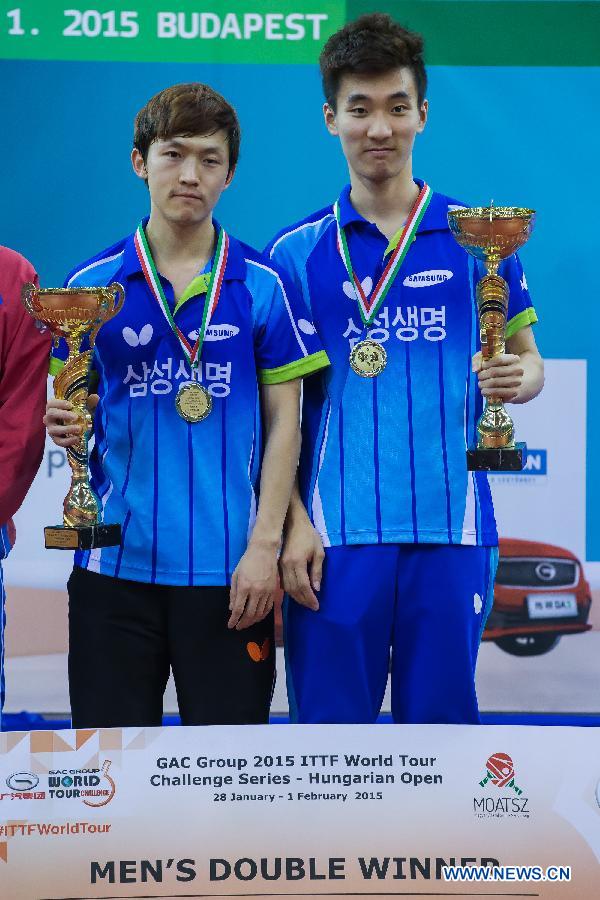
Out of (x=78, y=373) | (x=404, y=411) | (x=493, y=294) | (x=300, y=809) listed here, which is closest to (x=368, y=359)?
(x=404, y=411)

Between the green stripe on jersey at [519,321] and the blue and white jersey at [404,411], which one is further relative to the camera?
the green stripe on jersey at [519,321]

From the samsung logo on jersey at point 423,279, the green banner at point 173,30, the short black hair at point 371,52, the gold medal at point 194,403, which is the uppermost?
the green banner at point 173,30

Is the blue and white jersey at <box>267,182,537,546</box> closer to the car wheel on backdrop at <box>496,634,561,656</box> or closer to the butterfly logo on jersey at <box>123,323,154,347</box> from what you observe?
the butterfly logo on jersey at <box>123,323,154,347</box>

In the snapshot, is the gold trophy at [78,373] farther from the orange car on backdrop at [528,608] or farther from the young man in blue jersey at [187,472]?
the orange car on backdrop at [528,608]

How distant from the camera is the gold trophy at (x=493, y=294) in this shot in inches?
91.7

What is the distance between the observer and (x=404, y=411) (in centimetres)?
247

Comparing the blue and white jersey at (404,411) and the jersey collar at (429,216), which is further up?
the jersey collar at (429,216)

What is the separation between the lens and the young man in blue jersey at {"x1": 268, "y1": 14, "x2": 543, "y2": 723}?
2.45m

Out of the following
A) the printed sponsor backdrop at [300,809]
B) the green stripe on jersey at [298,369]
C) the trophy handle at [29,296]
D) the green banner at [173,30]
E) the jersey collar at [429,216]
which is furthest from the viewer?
the green banner at [173,30]

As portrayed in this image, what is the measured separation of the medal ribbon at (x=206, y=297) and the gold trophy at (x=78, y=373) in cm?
8

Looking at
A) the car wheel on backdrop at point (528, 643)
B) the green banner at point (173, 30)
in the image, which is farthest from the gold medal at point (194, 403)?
the car wheel on backdrop at point (528, 643)

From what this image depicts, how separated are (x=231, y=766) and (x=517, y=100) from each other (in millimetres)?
2559

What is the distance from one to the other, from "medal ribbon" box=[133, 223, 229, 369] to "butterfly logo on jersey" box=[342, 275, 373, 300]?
269mm

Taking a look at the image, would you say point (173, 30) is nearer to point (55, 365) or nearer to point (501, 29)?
point (501, 29)
